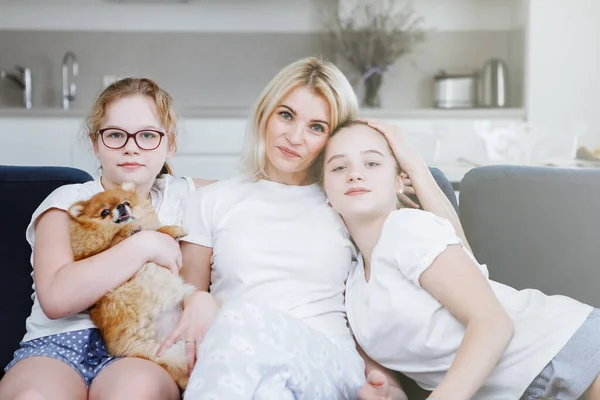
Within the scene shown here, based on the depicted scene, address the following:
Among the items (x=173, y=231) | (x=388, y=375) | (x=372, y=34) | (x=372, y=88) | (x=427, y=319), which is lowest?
(x=388, y=375)

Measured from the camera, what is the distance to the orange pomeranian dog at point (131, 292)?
0.94 m

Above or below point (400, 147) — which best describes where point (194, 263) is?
below

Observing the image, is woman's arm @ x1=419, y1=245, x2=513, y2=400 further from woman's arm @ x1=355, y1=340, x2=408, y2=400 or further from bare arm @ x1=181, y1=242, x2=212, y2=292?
bare arm @ x1=181, y1=242, x2=212, y2=292

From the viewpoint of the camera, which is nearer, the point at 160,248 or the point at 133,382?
the point at 133,382

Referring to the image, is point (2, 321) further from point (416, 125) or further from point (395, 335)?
point (416, 125)

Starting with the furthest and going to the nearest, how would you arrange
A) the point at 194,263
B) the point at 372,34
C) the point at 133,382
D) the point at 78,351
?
the point at 372,34 < the point at 194,263 < the point at 78,351 < the point at 133,382

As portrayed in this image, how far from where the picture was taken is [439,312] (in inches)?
37.3

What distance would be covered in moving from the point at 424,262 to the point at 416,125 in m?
1.82

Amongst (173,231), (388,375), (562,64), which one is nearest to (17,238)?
(173,231)

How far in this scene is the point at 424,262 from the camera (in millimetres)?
929

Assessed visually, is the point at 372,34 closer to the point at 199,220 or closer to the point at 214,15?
the point at 214,15

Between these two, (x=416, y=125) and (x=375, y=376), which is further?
(x=416, y=125)

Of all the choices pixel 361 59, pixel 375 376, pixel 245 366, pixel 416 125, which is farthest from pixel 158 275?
pixel 361 59

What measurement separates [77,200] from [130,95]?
0.56 ft
